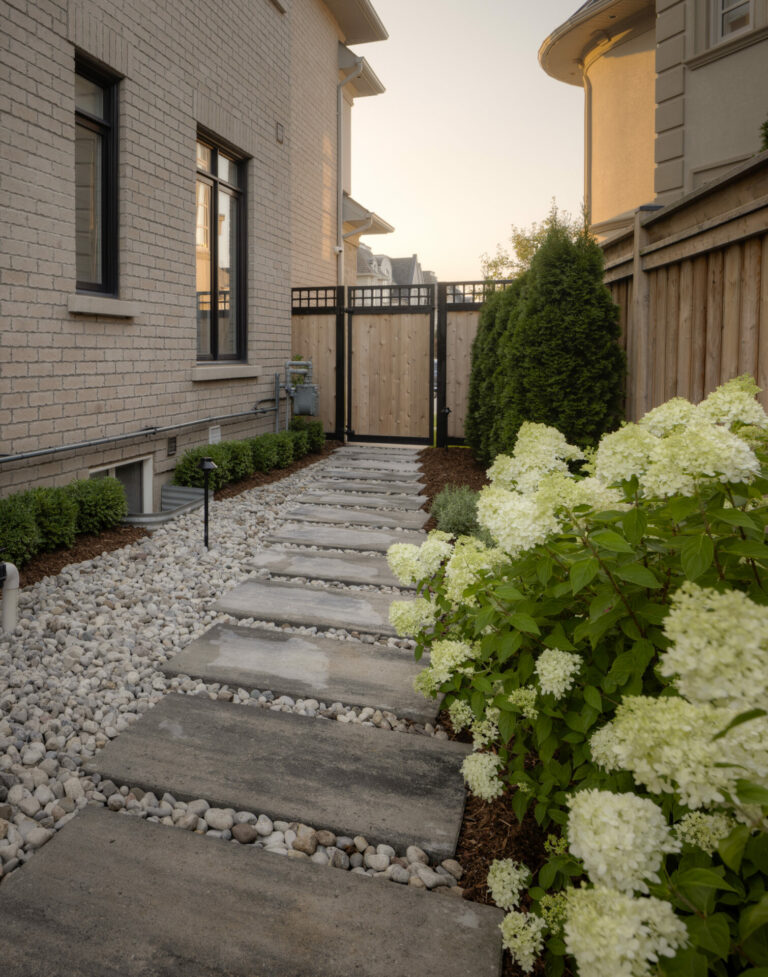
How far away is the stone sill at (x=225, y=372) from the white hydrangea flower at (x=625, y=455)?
545 centimetres

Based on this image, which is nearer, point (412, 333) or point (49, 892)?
Result: point (49, 892)

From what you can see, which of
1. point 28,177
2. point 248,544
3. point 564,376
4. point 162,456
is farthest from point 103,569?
point 564,376

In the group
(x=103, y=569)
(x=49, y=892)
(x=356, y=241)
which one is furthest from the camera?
(x=356, y=241)

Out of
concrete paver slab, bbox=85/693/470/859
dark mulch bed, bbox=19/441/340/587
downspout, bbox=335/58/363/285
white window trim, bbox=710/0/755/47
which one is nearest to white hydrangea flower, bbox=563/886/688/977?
concrete paver slab, bbox=85/693/470/859

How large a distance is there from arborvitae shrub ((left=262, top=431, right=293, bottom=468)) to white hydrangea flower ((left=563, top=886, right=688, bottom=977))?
22.1 ft

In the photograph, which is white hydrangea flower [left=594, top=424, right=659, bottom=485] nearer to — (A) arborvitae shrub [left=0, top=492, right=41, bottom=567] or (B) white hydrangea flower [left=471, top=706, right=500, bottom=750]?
(B) white hydrangea flower [left=471, top=706, right=500, bottom=750]

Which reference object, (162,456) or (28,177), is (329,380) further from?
(28,177)

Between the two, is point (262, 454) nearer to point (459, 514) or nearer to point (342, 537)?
point (342, 537)

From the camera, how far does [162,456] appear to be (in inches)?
237

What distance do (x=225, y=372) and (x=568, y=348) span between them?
3658 millimetres

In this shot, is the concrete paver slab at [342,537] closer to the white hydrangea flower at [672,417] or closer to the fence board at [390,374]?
the white hydrangea flower at [672,417]

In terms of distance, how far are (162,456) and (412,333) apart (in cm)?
447

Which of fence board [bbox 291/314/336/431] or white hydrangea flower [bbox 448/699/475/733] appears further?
fence board [bbox 291/314/336/431]

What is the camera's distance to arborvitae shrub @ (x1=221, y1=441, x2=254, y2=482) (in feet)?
21.2
